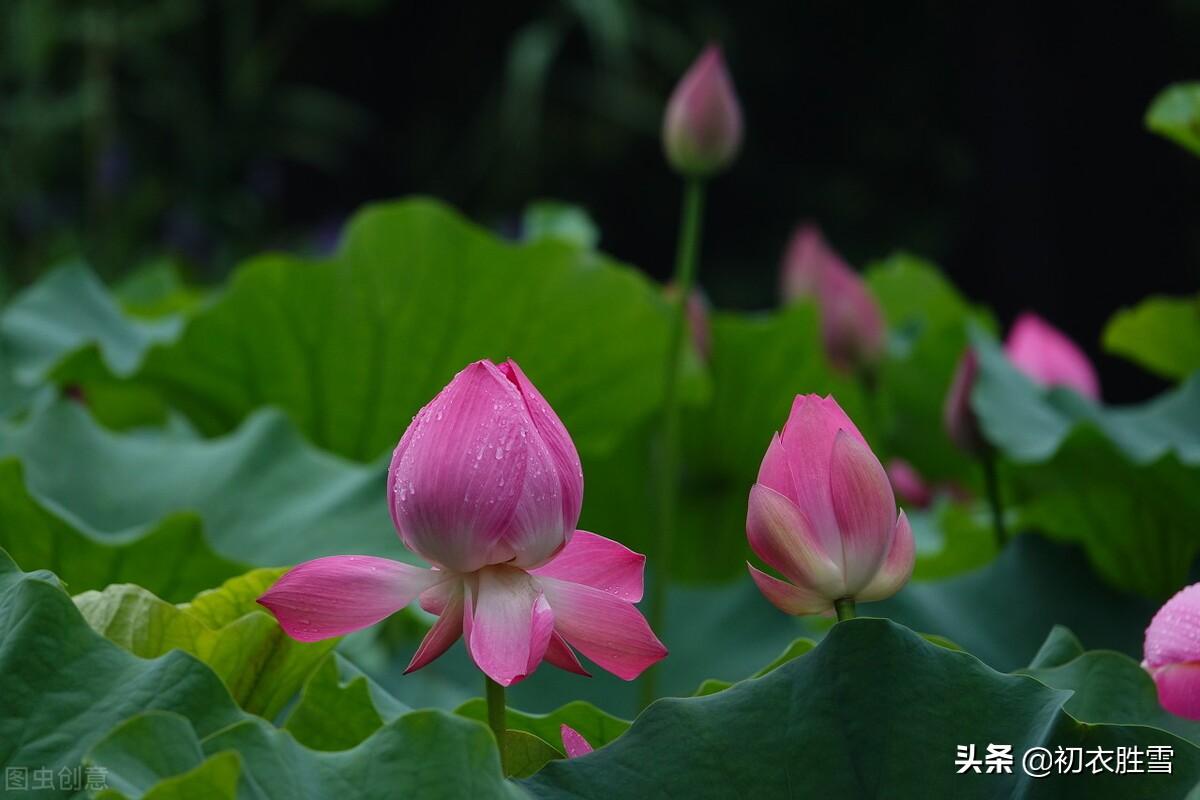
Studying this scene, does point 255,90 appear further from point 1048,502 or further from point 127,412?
point 1048,502

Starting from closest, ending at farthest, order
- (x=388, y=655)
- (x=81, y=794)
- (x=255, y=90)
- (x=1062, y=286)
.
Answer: (x=81, y=794) < (x=388, y=655) < (x=1062, y=286) < (x=255, y=90)

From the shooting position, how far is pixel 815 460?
421mm

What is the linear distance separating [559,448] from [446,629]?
0.21 feet

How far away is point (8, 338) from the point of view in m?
1.10

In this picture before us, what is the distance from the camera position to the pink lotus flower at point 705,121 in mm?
1002

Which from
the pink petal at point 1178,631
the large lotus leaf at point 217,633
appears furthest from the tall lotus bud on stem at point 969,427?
the large lotus leaf at point 217,633

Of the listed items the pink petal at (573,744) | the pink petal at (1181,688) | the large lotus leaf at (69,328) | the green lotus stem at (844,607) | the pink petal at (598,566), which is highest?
the pink petal at (598,566)

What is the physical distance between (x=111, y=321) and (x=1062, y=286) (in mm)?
2260

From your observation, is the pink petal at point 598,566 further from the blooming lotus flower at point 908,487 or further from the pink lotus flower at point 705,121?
the blooming lotus flower at point 908,487

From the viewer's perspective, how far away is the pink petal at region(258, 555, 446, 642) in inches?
15.5

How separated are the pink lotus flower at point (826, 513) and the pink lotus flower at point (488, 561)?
0.04m

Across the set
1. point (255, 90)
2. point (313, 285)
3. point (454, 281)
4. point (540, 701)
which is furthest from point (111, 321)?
point (255, 90)

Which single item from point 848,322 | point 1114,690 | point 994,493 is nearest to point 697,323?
point 848,322

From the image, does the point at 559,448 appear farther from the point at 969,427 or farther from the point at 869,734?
the point at 969,427
